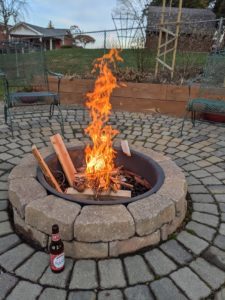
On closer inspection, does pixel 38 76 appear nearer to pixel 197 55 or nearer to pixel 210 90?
pixel 210 90

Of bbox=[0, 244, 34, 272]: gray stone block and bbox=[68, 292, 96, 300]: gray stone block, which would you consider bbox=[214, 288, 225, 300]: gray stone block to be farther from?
bbox=[0, 244, 34, 272]: gray stone block

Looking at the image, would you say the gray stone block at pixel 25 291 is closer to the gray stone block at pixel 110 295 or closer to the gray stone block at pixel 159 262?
the gray stone block at pixel 110 295

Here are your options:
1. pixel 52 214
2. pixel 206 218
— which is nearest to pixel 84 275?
pixel 52 214

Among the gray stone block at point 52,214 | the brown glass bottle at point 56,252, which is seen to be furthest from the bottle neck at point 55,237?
the gray stone block at point 52,214

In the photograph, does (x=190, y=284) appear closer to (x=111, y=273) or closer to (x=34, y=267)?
(x=111, y=273)

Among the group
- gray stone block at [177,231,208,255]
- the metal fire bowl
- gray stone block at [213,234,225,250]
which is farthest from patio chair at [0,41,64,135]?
gray stone block at [213,234,225,250]

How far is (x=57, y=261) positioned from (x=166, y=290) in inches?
26.5

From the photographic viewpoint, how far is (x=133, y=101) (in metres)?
5.65

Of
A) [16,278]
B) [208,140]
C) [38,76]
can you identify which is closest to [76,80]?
[38,76]

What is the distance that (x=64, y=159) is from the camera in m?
2.61

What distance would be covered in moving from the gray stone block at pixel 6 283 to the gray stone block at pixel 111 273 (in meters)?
0.52

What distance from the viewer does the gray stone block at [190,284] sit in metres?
1.58

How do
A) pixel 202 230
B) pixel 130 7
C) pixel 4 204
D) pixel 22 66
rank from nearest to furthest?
1. pixel 202 230
2. pixel 4 204
3. pixel 22 66
4. pixel 130 7

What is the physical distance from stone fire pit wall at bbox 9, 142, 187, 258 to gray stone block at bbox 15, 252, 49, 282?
3.4 inches
